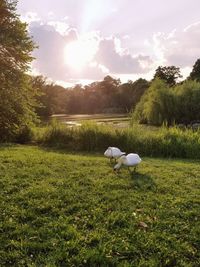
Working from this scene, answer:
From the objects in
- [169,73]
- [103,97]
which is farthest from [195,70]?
[103,97]

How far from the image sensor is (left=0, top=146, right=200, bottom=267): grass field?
3.54 meters

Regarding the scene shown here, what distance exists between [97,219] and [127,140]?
24.9 ft

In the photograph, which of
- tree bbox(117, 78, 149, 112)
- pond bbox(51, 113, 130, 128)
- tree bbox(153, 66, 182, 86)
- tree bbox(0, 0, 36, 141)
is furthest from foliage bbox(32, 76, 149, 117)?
tree bbox(0, 0, 36, 141)

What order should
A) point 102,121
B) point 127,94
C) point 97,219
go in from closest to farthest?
point 97,219 < point 102,121 < point 127,94

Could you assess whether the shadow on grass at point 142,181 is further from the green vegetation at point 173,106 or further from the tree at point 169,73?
the tree at point 169,73

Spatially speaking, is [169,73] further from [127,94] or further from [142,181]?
[142,181]

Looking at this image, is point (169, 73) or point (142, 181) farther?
point (169, 73)

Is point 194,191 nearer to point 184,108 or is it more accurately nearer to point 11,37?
point 11,37

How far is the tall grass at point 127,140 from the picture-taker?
11281mm

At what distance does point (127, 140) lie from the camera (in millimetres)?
11812

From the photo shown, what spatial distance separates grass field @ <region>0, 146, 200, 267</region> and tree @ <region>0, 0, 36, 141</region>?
7431 millimetres

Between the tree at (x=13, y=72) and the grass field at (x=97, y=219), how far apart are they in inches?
→ 293

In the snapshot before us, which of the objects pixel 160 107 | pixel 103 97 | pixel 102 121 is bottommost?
pixel 102 121

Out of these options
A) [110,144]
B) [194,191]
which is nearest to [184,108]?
[110,144]
